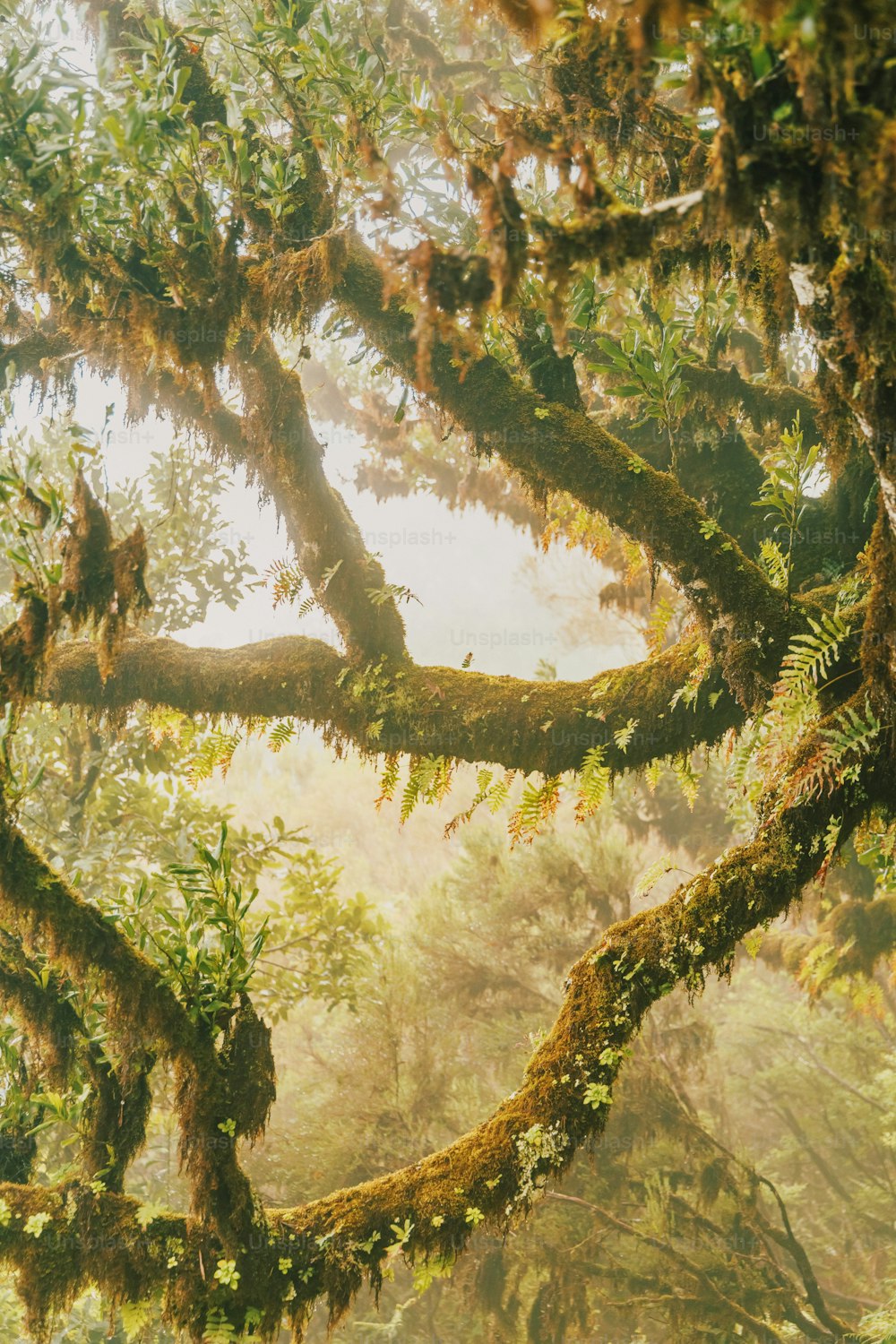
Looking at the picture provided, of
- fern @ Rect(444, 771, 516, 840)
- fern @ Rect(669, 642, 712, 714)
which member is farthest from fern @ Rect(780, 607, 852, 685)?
fern @ Rect(444, 771, 516, 840)

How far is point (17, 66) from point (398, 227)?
180cm

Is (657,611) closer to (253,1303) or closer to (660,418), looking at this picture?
(660,418)

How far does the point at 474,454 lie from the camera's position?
15.3 feet

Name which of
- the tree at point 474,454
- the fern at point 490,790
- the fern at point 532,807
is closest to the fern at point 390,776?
the tree at point 474,454

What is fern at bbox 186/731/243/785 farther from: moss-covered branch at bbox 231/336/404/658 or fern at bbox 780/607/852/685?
fern at bbox 780/607/852/685

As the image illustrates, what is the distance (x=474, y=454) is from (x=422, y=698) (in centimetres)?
144

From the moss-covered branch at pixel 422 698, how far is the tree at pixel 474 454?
23 millimetres

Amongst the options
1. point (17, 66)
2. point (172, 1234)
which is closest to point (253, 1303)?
point (172, 1234)

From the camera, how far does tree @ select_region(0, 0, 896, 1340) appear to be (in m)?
2.01

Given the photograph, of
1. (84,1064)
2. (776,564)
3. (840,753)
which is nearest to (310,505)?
(776,564)

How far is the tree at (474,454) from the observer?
2012mm

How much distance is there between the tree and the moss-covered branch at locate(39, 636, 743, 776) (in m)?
0.02

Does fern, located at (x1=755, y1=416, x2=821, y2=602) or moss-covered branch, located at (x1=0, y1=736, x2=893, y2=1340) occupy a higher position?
fern, located at (x1=755, y1=416, x2=821, y2=602)

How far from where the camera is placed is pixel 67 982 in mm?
4227
